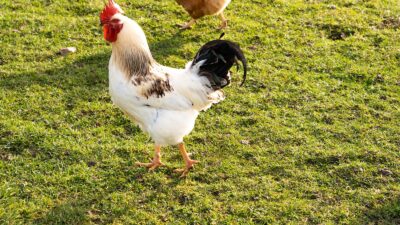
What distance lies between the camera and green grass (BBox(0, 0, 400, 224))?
5.11 metres

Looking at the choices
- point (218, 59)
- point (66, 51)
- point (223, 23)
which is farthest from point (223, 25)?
point (218, 59)

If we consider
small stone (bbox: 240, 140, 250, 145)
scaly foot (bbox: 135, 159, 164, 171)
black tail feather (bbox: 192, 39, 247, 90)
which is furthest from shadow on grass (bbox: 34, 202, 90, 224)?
small stone (bbox: 240, 140, 250, 145)

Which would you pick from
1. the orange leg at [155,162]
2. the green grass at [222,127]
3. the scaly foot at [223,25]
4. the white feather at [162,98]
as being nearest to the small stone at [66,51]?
the green grass at [222,127]

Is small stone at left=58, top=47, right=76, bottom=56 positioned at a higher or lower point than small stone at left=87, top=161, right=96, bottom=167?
higher

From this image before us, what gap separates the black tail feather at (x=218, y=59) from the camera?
4.85 m

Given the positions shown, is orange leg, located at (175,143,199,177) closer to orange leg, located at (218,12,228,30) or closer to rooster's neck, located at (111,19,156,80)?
rooster's neck, located at (111,19,156,80)

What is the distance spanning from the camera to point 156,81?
512 centimetres

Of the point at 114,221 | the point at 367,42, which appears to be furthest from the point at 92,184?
the point at 367,42

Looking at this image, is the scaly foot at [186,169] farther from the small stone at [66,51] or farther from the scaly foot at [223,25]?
the scaly foot at [223,25]

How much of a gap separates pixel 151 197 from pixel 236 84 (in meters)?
2.37

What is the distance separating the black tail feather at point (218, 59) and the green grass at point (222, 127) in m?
1.07

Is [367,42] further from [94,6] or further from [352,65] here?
[94,6]

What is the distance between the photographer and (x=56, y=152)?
5.64m

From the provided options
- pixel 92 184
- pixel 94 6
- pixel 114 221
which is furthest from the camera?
pixel 94 6
